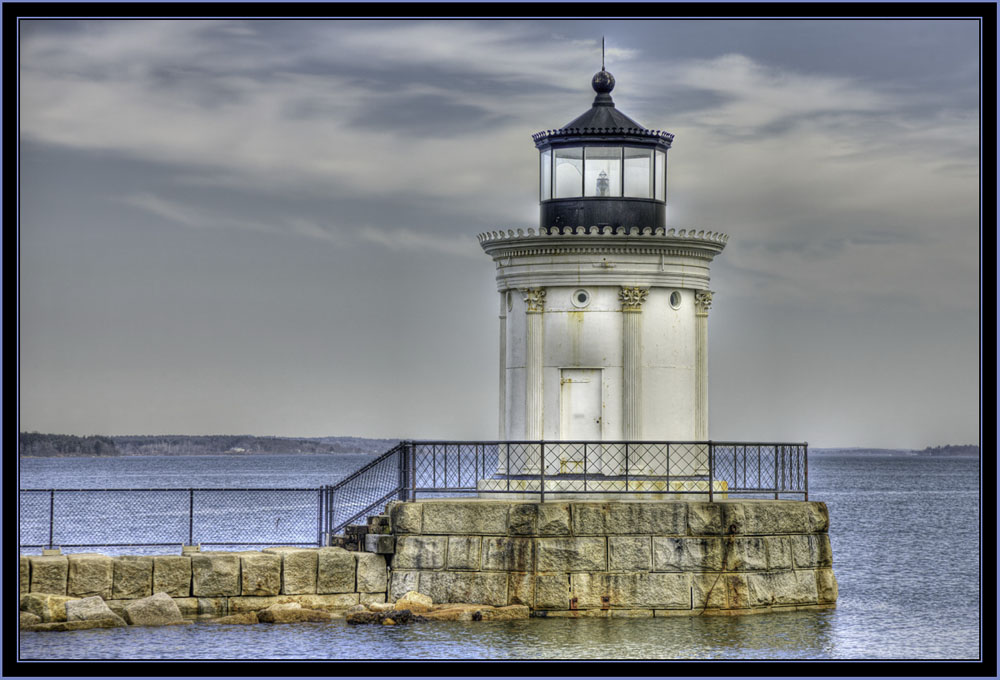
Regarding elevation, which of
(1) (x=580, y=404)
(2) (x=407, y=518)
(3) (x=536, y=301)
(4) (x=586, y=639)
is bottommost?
(4) (x=586, y=639)

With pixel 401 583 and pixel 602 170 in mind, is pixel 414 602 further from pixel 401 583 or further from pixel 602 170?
pixel 602 170

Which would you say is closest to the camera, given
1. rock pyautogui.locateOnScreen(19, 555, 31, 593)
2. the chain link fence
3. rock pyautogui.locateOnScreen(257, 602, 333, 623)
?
rock pyautogui.locateOnScreen(19, 555, 31, 593)

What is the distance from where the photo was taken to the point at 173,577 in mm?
21453

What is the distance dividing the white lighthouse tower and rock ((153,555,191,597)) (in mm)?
4628

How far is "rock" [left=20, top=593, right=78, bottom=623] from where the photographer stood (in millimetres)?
20562

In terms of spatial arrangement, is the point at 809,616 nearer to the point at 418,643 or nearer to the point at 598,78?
the point at 418,643

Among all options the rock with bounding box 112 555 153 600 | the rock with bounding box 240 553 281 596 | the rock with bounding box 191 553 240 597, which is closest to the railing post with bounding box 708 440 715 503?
the rock with bounding box 240 553 281 596

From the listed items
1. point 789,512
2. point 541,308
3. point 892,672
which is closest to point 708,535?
point 789,512

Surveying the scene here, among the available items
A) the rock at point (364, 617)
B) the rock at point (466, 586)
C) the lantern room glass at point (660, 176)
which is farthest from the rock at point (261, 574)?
the lantern room glass at point (660, 176)

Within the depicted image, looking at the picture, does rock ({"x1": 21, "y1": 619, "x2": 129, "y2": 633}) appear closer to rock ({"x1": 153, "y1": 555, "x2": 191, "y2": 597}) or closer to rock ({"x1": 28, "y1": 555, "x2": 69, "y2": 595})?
rock ({"x1": 28, "y1": 555, "x2": 69, "y2": 595})

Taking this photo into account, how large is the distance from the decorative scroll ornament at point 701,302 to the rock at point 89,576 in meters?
8.31

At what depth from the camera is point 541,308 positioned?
23172 millimetres

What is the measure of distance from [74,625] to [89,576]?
2.75ft

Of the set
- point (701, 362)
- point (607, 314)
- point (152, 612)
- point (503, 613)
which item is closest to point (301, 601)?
point (152, 612)
